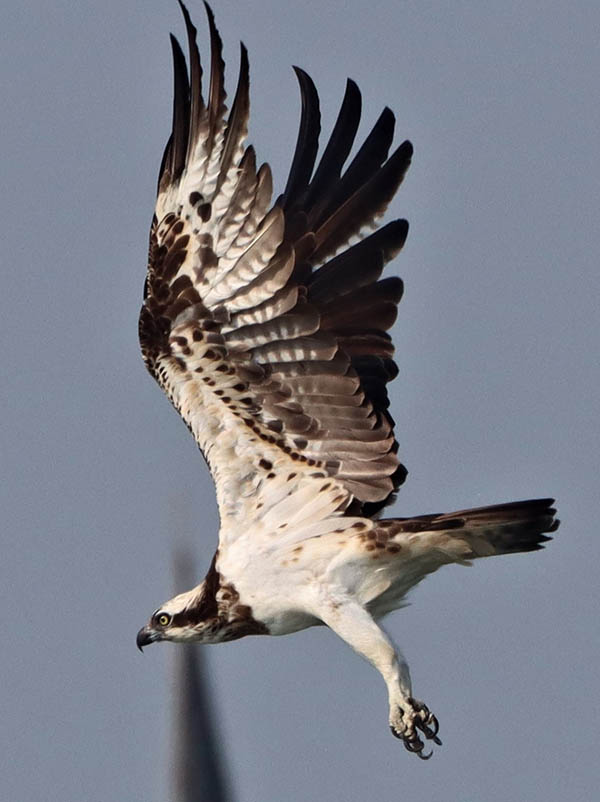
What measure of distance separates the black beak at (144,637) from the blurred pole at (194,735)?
3.48ft

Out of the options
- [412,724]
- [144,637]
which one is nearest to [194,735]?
[144,637]

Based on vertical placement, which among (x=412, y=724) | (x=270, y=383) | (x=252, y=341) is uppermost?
(x=252, y=341)

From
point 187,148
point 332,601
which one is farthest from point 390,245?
point 332,601

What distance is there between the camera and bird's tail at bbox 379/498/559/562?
39.2 ft

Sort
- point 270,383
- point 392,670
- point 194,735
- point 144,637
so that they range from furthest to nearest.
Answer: point 194,735, point 144,637, point 270,383, point 392,670

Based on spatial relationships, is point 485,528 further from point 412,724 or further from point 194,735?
point 194,735

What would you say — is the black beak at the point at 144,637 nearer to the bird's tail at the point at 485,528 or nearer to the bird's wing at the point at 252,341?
the bird's wing at the point at 252,341

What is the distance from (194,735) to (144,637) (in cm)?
176

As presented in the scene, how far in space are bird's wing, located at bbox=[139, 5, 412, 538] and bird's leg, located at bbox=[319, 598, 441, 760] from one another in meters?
0.73

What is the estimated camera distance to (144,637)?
12961mm

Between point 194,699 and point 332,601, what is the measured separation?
7.88ft

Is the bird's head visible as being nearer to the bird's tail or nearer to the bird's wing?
the bird's wing

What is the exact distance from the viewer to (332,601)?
12.2 metres

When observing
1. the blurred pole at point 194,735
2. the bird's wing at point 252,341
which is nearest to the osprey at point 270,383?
the bird's wing at point 252,341
